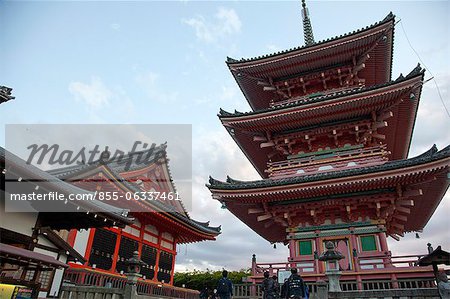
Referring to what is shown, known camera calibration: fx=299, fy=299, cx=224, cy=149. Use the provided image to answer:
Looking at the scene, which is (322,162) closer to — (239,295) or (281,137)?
(281,137)

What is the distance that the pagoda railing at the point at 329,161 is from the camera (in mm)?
14492

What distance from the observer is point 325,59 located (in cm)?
1742

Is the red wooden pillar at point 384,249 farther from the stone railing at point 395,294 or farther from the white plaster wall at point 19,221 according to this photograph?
the white plaster wall at point 19,221

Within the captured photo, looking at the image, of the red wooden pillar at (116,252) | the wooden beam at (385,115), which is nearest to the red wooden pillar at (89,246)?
the red wooden pillar at (116,252)

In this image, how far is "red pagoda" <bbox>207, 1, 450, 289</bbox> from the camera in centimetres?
1247

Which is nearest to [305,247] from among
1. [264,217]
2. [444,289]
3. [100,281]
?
[264,217]

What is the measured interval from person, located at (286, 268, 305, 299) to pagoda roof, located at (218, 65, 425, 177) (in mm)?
8494

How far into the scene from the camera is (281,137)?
1684 centimetres

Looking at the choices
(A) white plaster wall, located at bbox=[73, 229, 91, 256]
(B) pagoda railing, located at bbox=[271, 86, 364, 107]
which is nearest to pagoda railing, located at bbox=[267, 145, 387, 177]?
(B) pagoda railing, located at bbox=[271, 86, 364, 107]

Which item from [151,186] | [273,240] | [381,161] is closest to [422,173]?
[381,161]

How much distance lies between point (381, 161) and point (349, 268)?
5169mm

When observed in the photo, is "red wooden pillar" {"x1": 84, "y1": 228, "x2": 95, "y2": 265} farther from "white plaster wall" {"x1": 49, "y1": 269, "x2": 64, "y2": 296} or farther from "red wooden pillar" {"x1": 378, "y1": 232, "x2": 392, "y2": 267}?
"red wooden pillar" {"x1": 378, "y1": 232, "x2": 392, "y2": 267}

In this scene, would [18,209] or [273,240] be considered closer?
[18,209]

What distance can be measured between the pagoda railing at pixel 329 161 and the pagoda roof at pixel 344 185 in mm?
1496
